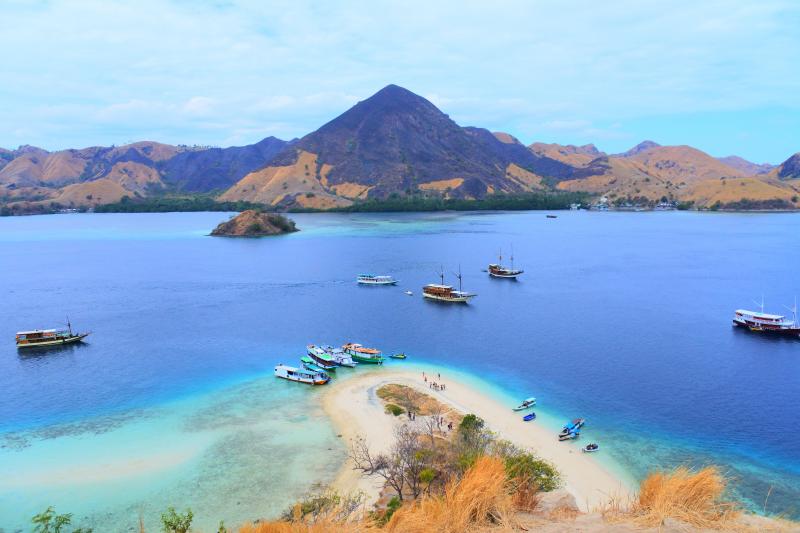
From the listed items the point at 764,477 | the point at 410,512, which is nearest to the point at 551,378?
Answer: the point at 764,477

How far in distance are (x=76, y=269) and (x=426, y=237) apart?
90872 millimetres

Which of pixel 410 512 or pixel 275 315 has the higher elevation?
pixel 410 512

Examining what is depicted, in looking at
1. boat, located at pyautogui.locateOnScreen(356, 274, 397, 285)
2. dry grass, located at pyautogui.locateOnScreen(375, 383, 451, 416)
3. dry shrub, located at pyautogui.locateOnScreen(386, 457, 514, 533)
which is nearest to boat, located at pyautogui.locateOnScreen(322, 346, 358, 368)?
dry grass, located at pyautogui.locateOnScreen(375, 383, 451, 416)

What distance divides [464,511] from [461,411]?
26.6 m

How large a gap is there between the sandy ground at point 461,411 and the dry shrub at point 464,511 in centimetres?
1208

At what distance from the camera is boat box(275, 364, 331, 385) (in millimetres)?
47062

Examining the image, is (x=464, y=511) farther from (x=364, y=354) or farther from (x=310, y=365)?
(x=364, y=354)

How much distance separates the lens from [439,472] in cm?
2561

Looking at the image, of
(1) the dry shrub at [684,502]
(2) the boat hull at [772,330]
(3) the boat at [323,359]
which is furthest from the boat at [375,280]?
(1) the dry shrub at [684,502]

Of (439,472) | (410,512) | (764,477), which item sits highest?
(410,512)

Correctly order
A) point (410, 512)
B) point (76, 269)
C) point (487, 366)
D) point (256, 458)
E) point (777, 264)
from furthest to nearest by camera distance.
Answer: point (76, 269), point (777, 264), point (487, 366), point (256, 458), point (410, 512)

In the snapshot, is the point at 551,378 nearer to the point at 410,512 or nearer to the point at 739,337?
the point at 739,337

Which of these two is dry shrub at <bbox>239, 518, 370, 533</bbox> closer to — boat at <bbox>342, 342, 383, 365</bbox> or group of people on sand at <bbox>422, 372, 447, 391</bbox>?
group of people on sand at <bbox>422, 372, 447, 391</bbox>

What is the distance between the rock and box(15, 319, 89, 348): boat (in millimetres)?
60585
